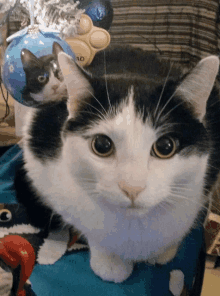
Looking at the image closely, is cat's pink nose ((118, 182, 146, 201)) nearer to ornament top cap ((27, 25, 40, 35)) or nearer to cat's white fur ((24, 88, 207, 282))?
cat's white fur ((24, 88, 207, 282))

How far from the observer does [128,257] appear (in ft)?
1.80

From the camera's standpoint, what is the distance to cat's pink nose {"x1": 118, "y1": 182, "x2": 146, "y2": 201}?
1.34 ft

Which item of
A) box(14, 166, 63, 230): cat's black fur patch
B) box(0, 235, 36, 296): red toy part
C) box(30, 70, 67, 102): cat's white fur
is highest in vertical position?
box(30, 70, 67, 102): cat's white fur

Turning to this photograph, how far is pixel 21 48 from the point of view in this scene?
19.6 inches

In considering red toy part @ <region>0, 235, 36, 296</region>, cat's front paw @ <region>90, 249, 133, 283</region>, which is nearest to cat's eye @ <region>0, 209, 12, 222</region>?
red toy part @ <region>0, 235, 36, 296</region>

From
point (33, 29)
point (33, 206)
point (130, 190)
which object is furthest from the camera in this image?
point (33, 206)

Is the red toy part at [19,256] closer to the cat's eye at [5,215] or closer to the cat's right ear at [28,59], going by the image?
the cat's eye at [5,215]

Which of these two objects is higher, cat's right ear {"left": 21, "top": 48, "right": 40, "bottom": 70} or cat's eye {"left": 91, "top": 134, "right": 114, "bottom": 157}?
cat's right ear {"left": 21, "top": 48, "right": 40, "bottom": 70}

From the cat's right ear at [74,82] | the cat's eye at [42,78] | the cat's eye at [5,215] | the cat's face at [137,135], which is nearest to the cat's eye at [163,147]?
the cat's face at [137,135]

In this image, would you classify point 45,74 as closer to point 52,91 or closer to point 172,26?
point 52,91

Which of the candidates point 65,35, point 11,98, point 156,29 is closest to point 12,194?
point 11,98

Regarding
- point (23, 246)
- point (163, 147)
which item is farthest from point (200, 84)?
point (23, 246)

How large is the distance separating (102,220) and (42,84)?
32cm

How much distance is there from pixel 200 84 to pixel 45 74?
11.7 inches
